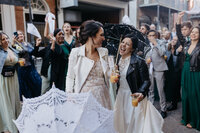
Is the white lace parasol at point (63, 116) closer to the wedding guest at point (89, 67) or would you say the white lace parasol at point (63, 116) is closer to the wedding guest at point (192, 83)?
the wedding guest at point (89, 67)

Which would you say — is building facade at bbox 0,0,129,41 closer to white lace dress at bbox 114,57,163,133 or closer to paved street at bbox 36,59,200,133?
white lace dress at bbox 114,57,163,133

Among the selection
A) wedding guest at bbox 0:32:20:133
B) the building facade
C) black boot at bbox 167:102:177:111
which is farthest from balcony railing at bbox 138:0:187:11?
wedding guest at bbox 0:32:20:133

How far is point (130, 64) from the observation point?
283 cm

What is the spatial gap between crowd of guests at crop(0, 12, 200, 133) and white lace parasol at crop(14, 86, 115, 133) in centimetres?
78

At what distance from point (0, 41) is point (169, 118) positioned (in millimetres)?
4095

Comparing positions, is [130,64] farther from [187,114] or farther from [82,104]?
[187,114]

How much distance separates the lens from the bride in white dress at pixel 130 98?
2.80 meters

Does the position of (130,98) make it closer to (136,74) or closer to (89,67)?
(136,74)

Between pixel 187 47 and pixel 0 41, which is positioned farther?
pixel 187 47

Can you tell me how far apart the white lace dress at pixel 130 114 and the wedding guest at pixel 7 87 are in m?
2.22

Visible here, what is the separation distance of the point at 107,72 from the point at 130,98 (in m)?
0.71

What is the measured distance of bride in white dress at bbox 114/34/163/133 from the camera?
9.18 feet

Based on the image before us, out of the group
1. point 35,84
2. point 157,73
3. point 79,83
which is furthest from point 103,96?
point 35,84

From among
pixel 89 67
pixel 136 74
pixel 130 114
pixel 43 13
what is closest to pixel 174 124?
pixel 130 114
